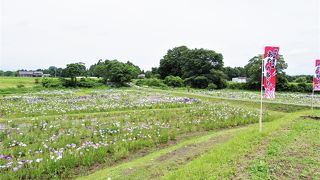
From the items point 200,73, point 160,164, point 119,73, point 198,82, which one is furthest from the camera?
point 200,73

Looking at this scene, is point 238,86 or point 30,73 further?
point 30,73

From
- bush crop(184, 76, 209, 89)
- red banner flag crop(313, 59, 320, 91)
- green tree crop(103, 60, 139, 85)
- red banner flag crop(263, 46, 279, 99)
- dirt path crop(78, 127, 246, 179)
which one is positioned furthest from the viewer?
bush crop(184, 76, 209, 89)

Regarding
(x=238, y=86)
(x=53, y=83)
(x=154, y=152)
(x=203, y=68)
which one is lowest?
(x=154, y=152)

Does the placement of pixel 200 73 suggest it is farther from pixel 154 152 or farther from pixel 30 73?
pixel 30 73

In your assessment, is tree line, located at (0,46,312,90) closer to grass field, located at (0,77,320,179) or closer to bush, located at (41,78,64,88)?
bush, located at (41,78,64,88)

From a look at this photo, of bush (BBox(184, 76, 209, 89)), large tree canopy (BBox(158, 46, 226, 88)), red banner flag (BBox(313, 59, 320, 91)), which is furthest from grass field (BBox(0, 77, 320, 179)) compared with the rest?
large tree canopy (BBox(158, 46, 226, 88))

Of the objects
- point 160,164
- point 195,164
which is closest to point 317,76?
point 195,164

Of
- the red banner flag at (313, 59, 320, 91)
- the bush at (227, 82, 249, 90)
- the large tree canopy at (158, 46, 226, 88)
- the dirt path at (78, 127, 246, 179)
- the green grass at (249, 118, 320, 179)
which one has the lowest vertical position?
the dirt path at (78, 127, 246, 179)

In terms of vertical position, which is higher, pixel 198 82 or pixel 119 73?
pixel 119 73

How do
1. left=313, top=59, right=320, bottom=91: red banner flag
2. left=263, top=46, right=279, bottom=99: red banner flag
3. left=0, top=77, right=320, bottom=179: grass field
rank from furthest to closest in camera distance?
left=313, top=59, right=320, bottom=91: red banner flag < left=263, top=46, right=279, bottom=99: red banner flag < left=0, top=77, right=320, bottom=179: grass field

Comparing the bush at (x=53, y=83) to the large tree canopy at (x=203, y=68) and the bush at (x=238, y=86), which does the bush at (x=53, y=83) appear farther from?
the bush at (x=238, y=86)

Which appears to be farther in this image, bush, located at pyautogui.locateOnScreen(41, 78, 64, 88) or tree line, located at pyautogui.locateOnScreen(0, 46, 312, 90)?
tree line, located at pyautogui.locateOnScreen(0, 46, 312, 90)

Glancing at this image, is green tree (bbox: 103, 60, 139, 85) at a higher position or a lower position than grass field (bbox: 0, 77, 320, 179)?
higher

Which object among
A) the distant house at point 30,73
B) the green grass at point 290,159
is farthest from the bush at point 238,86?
the distant house at point 30,73
